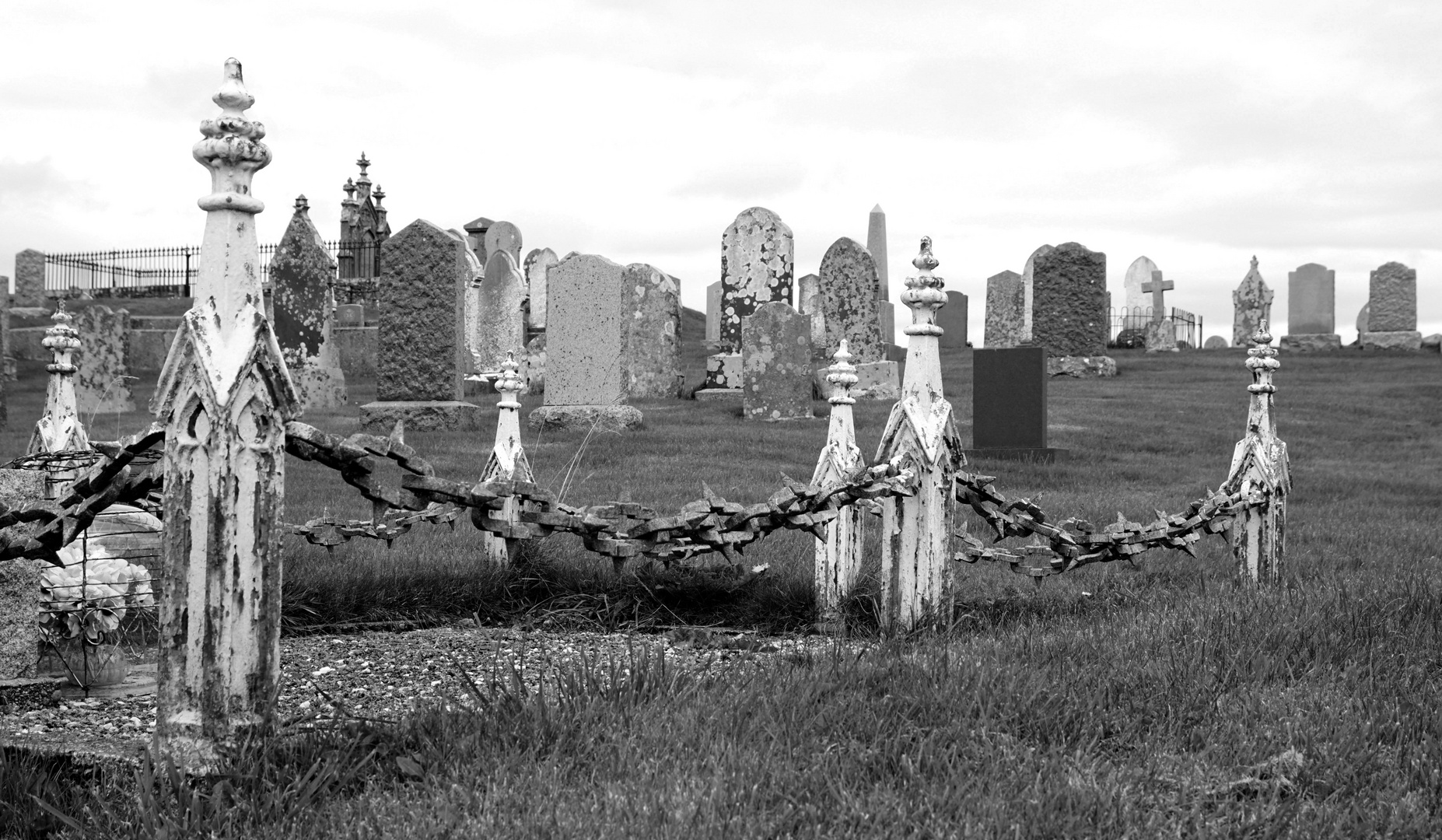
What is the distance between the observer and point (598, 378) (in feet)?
48.0

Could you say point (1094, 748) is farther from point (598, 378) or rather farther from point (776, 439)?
point (598, 378)

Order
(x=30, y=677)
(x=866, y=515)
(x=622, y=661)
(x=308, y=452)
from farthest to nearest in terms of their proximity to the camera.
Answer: (x=866, y=515) < (x=30, y=677) < (x=622, y=661) < (x=308, y=452)

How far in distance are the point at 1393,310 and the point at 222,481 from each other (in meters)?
30.0

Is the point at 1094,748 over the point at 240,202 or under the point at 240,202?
under

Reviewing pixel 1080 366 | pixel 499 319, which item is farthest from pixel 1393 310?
pixel 499 319

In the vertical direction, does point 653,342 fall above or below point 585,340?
above

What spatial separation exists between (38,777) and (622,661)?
166cm

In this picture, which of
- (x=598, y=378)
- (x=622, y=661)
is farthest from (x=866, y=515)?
(x=598, y=378)

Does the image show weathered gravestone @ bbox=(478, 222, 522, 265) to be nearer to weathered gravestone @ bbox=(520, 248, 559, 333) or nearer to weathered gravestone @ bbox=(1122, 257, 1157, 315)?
weathered gravestone @ bbox=(520, 248, 559, 333)

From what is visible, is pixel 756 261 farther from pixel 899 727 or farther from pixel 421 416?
pixel 899 727

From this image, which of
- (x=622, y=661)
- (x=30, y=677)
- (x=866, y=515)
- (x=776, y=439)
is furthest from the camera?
(x=776, y=439)

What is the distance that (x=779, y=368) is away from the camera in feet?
51.6

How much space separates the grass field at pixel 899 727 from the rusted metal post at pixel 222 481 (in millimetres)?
180

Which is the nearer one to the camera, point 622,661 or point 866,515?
point 622,661
